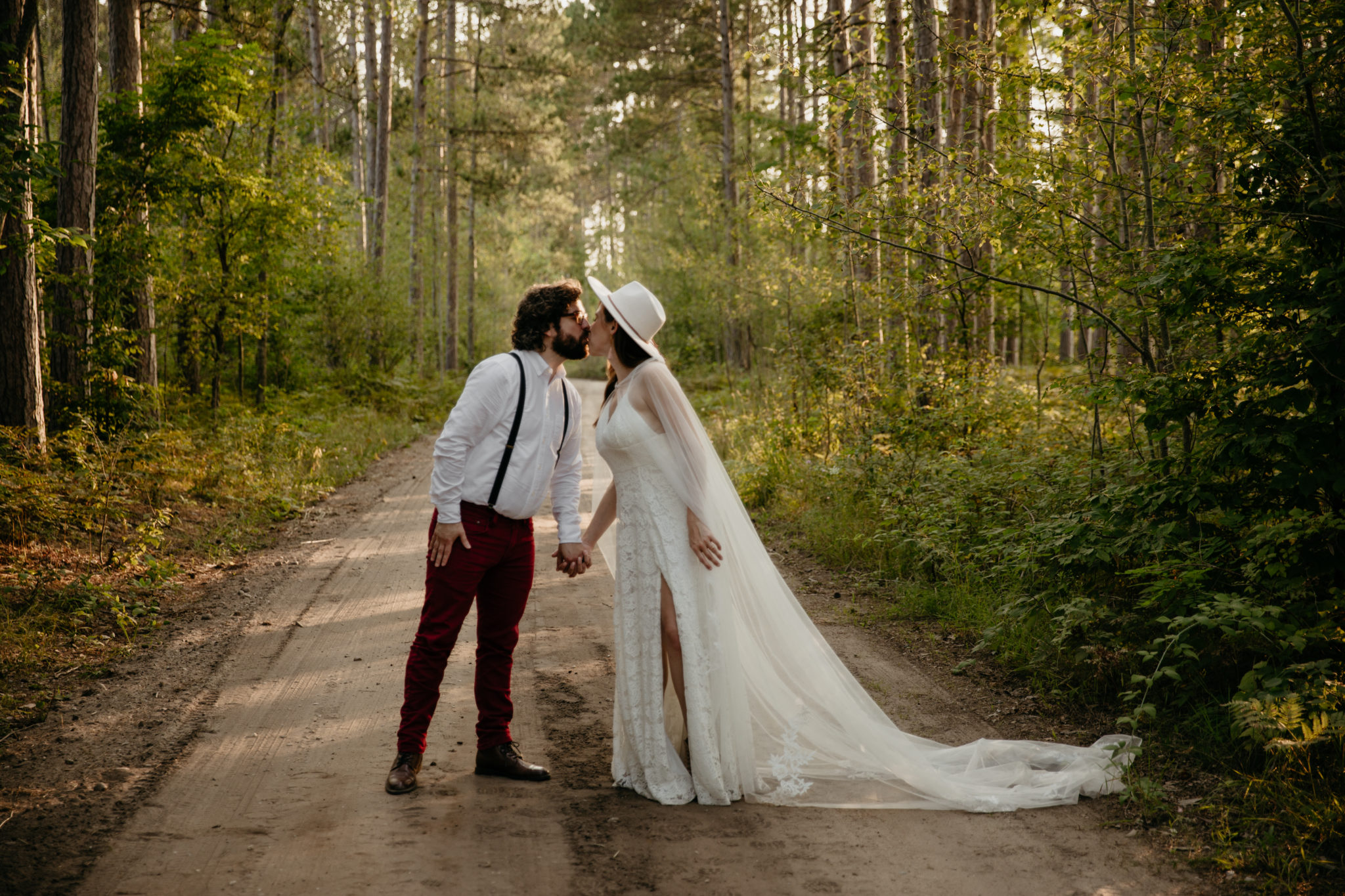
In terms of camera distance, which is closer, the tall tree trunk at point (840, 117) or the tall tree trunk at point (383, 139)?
the tall tree trunk at point (840, 117)

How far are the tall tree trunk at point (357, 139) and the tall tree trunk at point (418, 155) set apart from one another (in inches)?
63.4

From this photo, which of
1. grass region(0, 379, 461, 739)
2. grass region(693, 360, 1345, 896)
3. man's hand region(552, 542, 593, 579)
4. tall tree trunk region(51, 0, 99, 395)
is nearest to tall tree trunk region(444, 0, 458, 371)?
grass region(0, 379, 461, 739)

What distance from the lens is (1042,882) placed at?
10.7 feet

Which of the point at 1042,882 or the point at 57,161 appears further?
the point at 57,161

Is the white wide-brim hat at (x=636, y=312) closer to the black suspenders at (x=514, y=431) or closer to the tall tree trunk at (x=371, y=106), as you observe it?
the black suspenders at (x=514, y=431)

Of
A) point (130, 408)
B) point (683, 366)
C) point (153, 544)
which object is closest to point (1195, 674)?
point (153, 544)

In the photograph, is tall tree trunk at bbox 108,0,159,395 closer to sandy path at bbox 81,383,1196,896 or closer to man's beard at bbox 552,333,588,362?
sandy path at bbox 81,383,1196,896

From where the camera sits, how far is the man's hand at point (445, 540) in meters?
3.92

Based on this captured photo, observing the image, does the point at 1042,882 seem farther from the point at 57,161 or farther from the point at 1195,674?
the point at 57,161

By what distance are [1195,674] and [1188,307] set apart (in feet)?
6.23

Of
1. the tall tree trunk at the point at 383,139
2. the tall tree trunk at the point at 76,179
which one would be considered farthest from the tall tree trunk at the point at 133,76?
the tall tree trunk at the point at 383,139

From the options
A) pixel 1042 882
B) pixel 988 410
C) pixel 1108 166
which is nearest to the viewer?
pixel 1042 882

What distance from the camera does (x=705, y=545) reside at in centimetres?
408

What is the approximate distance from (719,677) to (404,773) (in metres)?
1.45
